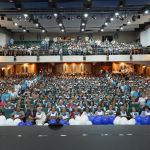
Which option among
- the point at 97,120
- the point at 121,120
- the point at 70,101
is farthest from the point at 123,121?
the point at 70,101

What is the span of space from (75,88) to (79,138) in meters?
12.2

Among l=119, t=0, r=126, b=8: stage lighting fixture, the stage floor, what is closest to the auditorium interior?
the stage floor

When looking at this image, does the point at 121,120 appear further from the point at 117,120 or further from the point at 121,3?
the point at 121,3

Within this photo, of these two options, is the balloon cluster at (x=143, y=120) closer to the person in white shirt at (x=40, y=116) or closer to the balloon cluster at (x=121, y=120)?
the balloon cluster at (x=121, y=120)

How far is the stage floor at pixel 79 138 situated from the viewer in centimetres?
645

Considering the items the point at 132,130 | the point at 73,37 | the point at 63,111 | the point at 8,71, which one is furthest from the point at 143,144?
the point at 73,37

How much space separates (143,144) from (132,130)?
1.20 ft

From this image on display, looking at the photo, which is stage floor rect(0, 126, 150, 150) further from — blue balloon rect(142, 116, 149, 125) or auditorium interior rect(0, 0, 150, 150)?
blue balloon rect(142, 116, 149, 125)

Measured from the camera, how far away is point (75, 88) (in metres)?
18.8

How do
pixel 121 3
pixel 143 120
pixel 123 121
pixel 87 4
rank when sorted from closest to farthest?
pixel 123 121, pixel 143 120, pixel 121 3, pixel 87 4

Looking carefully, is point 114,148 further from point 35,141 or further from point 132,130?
point 35,141

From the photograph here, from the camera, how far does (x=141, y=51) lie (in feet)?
97.4

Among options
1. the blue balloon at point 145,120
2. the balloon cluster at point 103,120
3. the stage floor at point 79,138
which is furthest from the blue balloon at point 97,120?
the stage floor at point 79,138

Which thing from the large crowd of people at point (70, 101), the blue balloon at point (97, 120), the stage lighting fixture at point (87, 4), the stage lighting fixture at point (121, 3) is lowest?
the blue balloon at point (97, 120)
